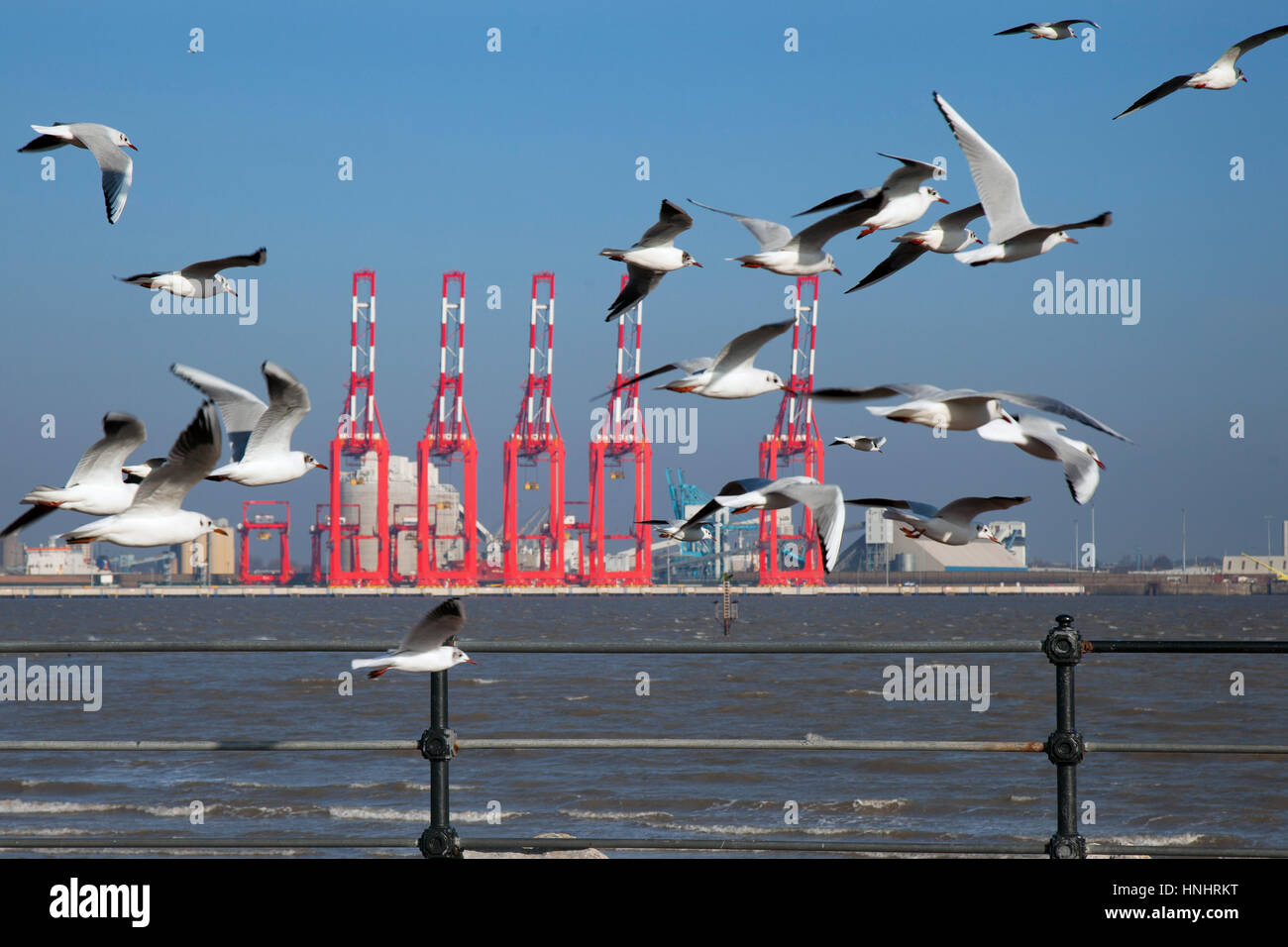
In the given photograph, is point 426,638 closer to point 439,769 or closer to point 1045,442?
point 439,769

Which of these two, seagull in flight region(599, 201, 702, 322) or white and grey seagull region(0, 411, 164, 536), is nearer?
white and grey seagull region(0, 411, 164, 536)

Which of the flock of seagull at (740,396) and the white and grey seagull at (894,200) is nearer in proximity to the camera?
the flock of seagull at (740,396)

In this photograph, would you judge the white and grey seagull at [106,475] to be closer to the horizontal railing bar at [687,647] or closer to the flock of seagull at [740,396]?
the flock of seagull at [740,396]

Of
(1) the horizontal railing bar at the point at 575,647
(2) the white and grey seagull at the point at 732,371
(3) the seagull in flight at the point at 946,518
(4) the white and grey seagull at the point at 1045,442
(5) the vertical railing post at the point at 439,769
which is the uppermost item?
(2) the white and grey seagull at the point at 732,371

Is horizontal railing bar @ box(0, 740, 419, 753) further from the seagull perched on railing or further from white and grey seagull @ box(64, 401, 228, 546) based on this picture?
white and grey seagull @ box(64, 401, 228, 546)

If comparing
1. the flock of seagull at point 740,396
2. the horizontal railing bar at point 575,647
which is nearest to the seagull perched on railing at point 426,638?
the flock of seagull at point 740,396

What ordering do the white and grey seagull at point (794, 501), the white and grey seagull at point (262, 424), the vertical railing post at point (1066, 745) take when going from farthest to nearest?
the vertical railing post at point (1066, 745) → the white and grey seagull at point (262, 424) → the white and grey seagull at point (794, 501)

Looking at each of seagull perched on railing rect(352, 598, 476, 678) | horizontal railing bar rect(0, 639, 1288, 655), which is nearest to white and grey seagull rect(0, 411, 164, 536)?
horizontal railing bar rect(0, 639, 1288, 655)
